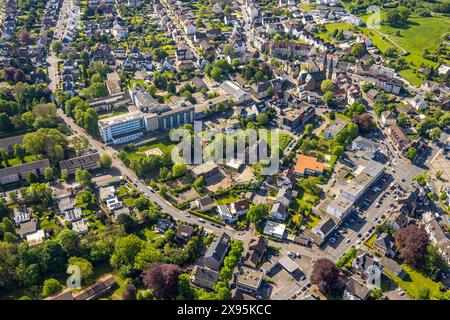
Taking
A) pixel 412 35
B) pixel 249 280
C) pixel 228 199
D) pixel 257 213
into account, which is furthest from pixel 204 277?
pixel 412 35

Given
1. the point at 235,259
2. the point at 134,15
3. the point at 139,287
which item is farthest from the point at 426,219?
the point at 134,15

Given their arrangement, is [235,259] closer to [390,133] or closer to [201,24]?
[390,133]

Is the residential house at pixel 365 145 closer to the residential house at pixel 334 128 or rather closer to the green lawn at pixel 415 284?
the residential house at pixel 334 128

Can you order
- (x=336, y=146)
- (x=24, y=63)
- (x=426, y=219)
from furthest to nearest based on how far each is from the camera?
1. (x=24, y=63)
2. (x=336, y=146)
3. (x=426, y=219)

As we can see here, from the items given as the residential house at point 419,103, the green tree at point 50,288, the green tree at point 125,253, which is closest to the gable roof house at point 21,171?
the green tree at point 125,253

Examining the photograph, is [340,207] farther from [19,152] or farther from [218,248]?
[19,152]
